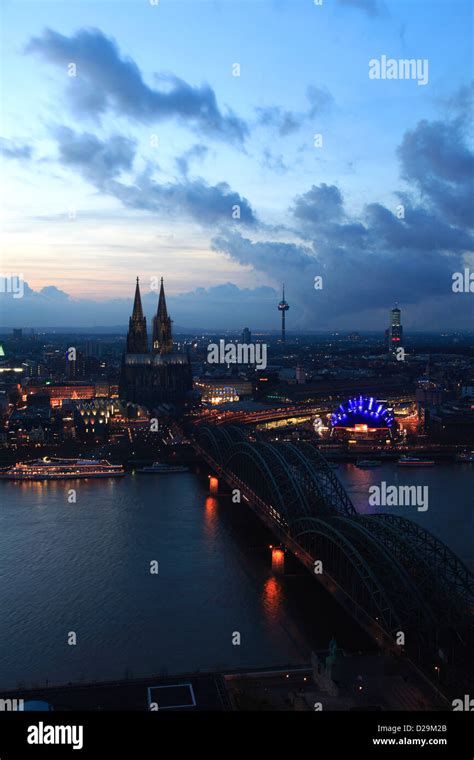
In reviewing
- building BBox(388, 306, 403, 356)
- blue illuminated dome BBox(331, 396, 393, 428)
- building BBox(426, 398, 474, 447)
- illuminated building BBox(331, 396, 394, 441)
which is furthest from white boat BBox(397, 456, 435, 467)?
building BBox(388, 306, 403, 356)

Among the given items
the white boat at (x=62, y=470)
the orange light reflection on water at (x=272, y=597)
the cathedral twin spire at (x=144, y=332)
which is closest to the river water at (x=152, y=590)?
the orange light reflection on water at (x=272, y=597)

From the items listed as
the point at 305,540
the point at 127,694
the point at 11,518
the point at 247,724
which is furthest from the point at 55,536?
the point at 247,724

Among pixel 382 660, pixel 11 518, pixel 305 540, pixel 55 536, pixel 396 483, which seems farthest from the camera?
pixel 396 483

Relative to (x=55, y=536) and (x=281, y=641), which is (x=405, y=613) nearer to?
(x=281, y=641)

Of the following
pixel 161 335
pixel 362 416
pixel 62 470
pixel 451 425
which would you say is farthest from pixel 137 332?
pixel 62 470

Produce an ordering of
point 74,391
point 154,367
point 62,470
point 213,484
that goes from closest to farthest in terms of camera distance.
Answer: point 213,484 < point 62,470 < point 154,367 < point 74,391

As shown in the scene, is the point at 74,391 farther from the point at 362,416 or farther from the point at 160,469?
the point at 160,469

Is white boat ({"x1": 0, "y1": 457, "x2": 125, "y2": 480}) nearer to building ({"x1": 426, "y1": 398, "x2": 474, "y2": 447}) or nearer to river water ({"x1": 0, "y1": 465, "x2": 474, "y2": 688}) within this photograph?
river water ({"x1": 0, "y1": 465, "x2": 474, "y2": 688})
